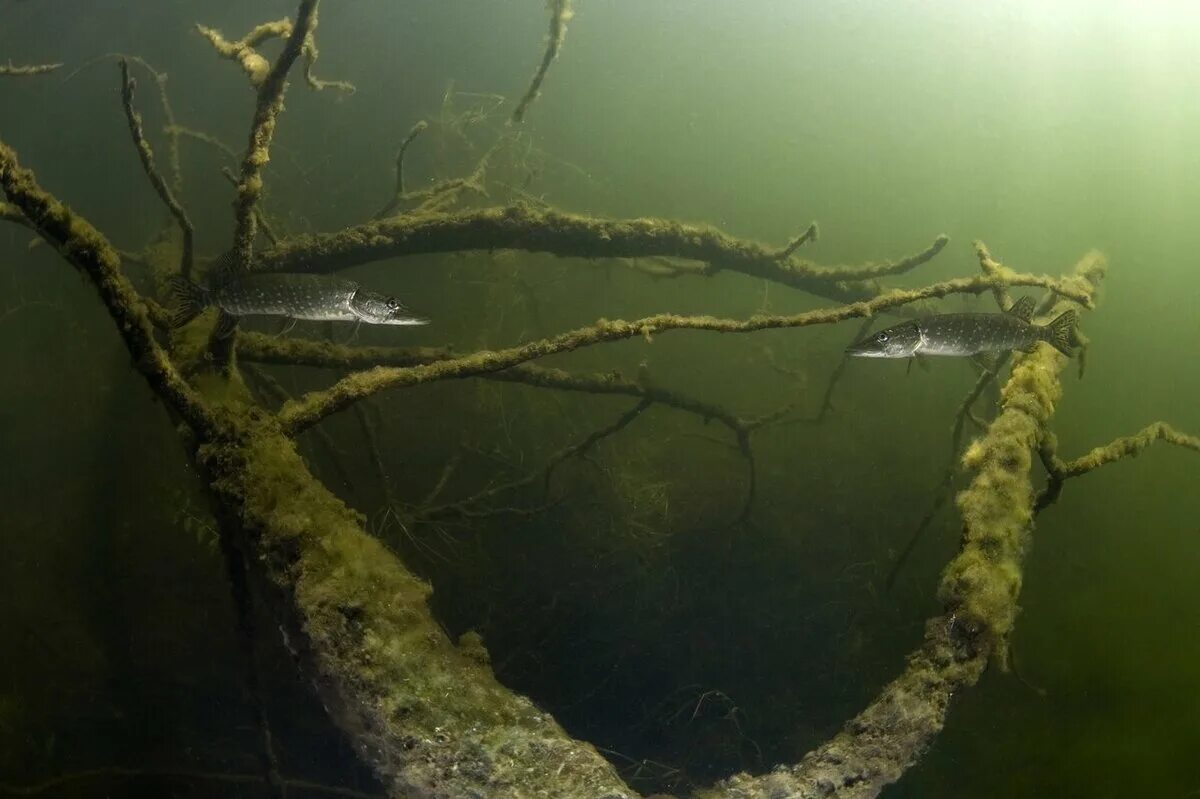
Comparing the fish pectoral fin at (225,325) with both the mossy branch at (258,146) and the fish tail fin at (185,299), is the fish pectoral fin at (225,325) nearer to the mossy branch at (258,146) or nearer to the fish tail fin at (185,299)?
the fish tail fin at (185,299)

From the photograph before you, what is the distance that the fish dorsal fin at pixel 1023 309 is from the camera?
3297mm

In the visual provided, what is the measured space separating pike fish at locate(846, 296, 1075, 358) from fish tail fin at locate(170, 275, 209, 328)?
11.3 ft

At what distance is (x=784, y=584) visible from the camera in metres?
6.70

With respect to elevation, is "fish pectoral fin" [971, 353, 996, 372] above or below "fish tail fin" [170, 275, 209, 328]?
above

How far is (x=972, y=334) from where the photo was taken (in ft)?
10.9

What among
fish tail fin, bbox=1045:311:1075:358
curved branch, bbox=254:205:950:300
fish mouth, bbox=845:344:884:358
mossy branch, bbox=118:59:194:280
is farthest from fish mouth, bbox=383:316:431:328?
fish tail fin, bbox=1045:311:1075:358

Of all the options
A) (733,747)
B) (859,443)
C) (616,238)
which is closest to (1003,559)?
(616,238)

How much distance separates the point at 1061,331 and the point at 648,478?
4639mm

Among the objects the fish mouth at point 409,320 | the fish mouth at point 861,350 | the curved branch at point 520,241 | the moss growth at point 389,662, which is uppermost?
the curved branch at point 520,241

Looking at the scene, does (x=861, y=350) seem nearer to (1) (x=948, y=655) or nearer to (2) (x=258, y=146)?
(1) (x=948, y=655)

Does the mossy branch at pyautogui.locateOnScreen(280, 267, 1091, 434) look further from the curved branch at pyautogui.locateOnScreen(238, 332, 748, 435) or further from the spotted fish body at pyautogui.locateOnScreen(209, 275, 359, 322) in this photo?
the curved branch at pyautogui.locateOnScreen(238, 332, 748, 435)

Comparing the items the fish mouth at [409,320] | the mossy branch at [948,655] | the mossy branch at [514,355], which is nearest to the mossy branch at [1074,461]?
the mossy branch at [948,655]

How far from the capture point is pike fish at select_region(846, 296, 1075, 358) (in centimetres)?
326

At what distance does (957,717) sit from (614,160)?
11.1 metres
